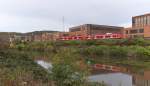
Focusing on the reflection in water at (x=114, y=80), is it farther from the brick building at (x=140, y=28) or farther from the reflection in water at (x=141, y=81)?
the brick building at (x=140, y=28)

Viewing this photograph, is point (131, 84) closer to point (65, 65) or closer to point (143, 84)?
point (143, 84)

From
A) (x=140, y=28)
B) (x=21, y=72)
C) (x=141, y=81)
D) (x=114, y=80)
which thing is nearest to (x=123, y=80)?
(x=114, y=80)

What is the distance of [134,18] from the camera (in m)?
96.1

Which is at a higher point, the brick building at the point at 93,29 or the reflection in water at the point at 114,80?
the brick building at the point at 93,29

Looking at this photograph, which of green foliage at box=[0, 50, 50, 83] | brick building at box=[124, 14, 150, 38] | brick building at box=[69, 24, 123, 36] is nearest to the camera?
green foliage at box=[0, 50, 50, 83]

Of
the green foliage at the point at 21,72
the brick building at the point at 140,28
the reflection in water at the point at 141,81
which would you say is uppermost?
the brick building at the point at 140,28

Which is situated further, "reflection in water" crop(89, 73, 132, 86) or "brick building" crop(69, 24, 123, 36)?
"brick building" crop(69, 24, 123, 36)

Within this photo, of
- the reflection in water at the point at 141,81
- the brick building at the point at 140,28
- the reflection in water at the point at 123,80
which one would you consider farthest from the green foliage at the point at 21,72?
the brick building at the point at 140,28

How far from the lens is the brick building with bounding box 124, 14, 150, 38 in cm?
7631

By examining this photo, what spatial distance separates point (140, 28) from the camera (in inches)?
3169

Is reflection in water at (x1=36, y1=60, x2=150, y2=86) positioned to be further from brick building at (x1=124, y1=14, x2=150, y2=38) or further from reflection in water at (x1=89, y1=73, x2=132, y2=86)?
A: brick building at (x1=124, y1=14, x2=150, y2=38)

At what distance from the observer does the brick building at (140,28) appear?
250ft

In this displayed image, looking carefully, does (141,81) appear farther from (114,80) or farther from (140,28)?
(140,28)

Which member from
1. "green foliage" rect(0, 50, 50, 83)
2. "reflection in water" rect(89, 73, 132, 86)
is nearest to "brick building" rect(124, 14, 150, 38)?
"reflection in water" rect(89, 73, 132, 86)
